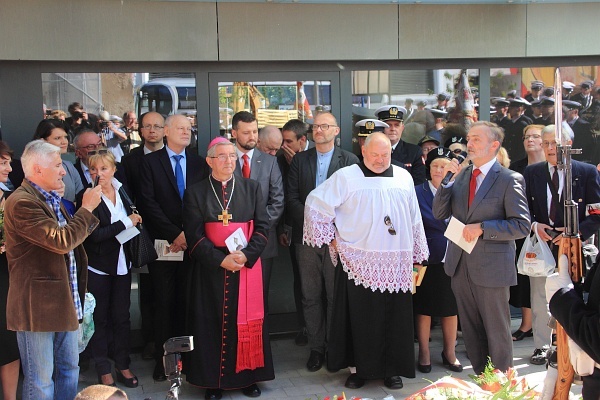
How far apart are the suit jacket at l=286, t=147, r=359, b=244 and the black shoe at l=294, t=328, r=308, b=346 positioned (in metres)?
1.15

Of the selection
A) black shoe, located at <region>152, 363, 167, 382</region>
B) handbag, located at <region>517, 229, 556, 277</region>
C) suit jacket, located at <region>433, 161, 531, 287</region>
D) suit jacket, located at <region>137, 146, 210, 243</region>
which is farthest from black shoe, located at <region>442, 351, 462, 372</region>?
suit jacket, located at <region>137, 146, 210, 243</region>

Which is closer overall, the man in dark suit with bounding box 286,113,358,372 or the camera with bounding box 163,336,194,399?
the camera with bounding box 163,336,194,399

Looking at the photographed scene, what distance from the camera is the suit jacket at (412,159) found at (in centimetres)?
666

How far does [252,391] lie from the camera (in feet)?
18.4

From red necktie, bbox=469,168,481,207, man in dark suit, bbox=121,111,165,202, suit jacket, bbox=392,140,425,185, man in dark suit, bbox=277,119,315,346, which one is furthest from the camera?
suit jacket, bbox=392,140,425,185

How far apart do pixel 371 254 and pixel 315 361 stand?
1205 mm

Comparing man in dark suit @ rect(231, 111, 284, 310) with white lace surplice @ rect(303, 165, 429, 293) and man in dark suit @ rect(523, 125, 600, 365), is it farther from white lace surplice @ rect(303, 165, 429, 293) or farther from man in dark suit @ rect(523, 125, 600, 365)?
man in dark suit @ rect(523, 125, 600, 365)

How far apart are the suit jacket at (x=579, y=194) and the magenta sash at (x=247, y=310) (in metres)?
2.49

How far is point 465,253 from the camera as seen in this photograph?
5250 millimetres

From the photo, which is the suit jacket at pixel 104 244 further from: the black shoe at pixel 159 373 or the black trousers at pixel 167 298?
the black shoe at pixel 159 373

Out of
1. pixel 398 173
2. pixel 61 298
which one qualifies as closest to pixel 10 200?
pixel 61 298

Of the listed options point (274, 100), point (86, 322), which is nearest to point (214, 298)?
point (86, 322)

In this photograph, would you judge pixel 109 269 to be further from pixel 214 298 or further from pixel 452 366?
pixel 452 366

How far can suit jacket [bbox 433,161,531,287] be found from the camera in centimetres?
507
